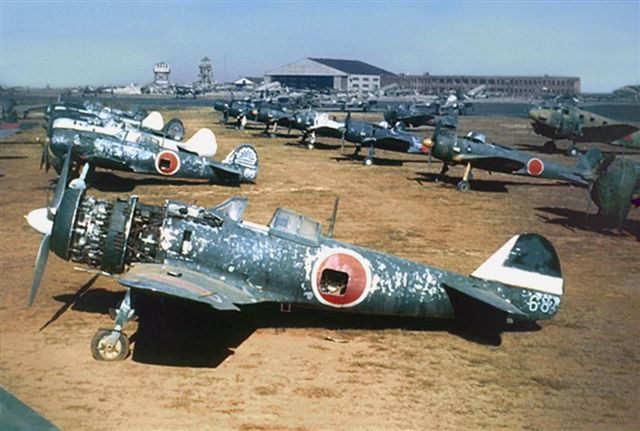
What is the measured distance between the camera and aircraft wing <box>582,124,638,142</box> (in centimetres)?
3741

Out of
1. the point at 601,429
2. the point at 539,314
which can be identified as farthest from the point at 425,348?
the point at 601,429

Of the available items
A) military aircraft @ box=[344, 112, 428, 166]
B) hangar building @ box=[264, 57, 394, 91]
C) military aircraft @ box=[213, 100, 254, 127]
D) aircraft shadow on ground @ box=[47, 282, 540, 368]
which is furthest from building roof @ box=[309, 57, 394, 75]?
aircraft shadow on ground @ box=[47, 282, 540, 368]

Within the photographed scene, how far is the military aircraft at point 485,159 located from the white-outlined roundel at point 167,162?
35.2ft

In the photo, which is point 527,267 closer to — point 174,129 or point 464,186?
point 464,186

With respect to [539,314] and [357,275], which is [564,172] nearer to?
[539,314]

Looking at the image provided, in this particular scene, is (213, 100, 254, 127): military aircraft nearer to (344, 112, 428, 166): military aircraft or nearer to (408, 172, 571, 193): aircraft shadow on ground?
(344, 112, 428, 166): military aircraft

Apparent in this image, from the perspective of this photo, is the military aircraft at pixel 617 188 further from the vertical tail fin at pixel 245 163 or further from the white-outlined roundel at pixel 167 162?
the white-outlined roundel at pixel 167 162

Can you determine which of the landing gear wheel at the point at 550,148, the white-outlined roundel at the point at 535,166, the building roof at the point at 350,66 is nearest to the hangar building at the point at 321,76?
the building roof at the point at 350,66

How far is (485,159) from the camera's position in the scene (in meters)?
23.8

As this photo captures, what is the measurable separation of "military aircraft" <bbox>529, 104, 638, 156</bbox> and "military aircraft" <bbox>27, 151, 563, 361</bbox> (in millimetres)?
31203

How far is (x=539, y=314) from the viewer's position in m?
9.56

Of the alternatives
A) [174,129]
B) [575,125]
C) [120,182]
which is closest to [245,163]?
[120,182]

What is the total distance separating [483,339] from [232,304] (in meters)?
4.31

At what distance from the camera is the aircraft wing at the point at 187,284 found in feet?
25.1
